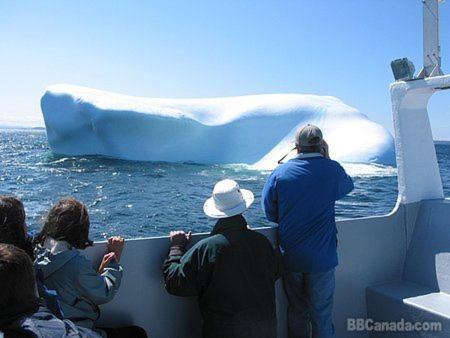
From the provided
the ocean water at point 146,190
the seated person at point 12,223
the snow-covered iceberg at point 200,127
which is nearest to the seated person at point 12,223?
the seated person at point 12,223

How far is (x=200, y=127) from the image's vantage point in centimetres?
2188

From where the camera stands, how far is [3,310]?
3.25 feet

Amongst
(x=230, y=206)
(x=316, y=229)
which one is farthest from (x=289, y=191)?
(x=230, y=206)

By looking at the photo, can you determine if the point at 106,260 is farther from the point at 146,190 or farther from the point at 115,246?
the point at 146,190

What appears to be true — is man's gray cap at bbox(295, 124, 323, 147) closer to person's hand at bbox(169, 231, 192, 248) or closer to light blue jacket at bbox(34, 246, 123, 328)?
person's hand at bbox(169, 231, 192, 248)

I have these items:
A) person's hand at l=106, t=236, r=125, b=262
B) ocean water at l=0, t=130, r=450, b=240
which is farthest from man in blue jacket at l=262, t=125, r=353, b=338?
ocean water at l=0, t=130, r=450, b=240

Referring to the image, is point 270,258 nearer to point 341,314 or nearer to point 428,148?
point 341,314

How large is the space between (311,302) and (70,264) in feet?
3.73

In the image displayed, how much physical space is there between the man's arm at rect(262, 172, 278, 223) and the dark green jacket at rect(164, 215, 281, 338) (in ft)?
1.09

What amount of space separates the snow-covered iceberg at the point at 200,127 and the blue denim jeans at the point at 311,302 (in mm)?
18229

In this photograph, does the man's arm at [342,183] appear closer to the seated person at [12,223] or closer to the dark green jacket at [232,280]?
the dark green jacket at [232,280]

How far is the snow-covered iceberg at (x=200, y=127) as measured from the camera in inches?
818

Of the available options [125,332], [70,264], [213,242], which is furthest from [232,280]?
[70,264]

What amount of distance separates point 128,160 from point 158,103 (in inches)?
149
